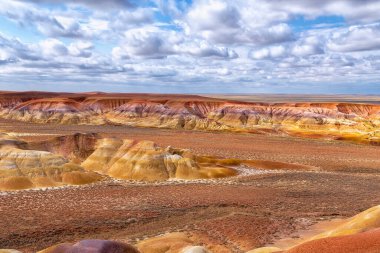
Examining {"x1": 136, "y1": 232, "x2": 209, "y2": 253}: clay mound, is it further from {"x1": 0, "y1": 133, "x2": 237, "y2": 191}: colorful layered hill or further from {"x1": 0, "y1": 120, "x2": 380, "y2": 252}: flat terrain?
{"x1": 0, "y1": 133, "x2": 237, "y2": 191}: colorful layered hill

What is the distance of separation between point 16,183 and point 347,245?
106 ft

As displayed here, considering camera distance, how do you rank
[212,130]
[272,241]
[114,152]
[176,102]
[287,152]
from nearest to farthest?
[272,241], [114,152], [287,152], [212,130], [176,102]

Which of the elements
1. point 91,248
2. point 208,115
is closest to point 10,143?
point 91,248

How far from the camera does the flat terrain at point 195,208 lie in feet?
84.2

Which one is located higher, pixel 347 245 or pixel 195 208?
pixel 347 245

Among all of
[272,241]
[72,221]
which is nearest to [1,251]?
[72,221]

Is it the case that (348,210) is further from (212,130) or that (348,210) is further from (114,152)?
(212,130)

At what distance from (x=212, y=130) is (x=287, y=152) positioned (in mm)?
50883

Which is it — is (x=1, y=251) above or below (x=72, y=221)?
above

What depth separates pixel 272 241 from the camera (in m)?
24.8

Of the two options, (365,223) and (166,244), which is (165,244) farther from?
(365,223)

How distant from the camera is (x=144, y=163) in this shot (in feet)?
151

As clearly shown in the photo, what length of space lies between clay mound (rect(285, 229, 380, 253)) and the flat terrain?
335 inches

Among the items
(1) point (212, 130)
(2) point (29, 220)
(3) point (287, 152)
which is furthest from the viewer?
(1) point (212, 130)
